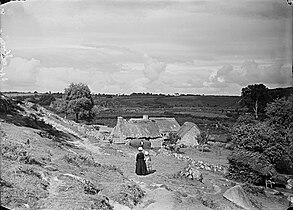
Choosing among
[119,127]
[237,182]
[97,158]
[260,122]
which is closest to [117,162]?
[97,158]

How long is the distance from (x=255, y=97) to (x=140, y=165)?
1558 mm

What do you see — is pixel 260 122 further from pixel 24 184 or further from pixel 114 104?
pixel 24 184

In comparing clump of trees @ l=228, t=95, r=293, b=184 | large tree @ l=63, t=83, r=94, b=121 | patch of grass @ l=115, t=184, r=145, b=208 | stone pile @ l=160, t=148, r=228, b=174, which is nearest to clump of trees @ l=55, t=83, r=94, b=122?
large tree @ l=63, t=83, r=94, b=121

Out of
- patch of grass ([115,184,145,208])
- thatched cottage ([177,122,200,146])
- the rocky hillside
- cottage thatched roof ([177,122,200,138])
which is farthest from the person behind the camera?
thatched cottage ([177,122,200,146])

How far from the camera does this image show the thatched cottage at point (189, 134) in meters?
4.67

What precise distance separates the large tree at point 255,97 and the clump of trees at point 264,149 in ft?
0.31

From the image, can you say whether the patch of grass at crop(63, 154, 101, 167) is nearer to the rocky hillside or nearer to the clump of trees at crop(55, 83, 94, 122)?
the rocky hillside

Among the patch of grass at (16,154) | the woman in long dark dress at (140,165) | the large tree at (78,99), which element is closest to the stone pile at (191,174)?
the woman in long dark dress at (140,165)

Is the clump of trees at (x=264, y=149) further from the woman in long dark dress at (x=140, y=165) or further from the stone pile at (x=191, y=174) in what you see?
the woman in long dark dress at (x=140, y=165)

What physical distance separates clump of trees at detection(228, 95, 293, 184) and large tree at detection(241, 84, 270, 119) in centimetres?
10

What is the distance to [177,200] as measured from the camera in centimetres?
317

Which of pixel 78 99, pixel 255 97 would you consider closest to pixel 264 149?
pixel 255 97

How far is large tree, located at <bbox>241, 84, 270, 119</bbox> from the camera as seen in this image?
3.85 m

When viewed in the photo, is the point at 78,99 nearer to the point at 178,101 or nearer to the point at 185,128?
the point at 178,101
